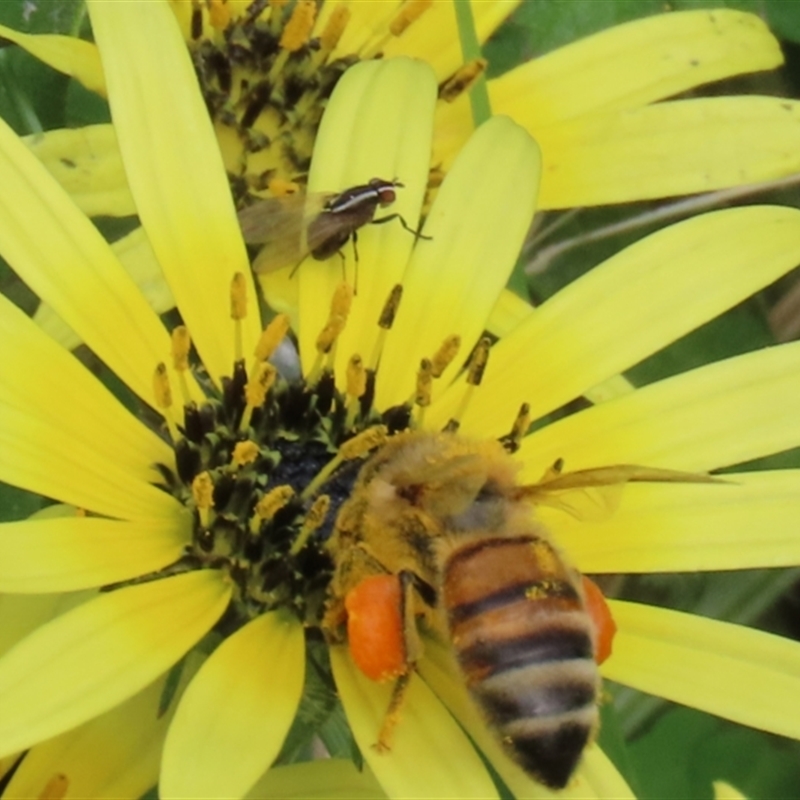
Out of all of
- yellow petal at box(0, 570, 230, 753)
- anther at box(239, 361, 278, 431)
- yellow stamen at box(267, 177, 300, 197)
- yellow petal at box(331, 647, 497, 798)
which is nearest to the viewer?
yellow petal at box(0, 570, 230, 753)

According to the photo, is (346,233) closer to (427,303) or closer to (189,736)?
(427,303)

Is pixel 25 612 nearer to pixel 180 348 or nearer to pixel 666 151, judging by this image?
pixel 180 348

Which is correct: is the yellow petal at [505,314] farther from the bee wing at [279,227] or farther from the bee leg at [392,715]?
the bee leg at [392,715]

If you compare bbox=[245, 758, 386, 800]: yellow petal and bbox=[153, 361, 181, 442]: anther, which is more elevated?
bbox=[153, 361, 181, 442]: anther

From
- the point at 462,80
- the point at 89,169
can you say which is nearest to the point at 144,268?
the point at 89,169

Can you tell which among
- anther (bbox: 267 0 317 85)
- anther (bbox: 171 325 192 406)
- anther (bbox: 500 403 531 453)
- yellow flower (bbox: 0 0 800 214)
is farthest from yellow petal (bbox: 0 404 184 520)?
anther (bbox: 267 0 317 85)

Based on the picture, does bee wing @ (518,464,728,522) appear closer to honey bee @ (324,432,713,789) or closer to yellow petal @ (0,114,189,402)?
honey bee @ (324,432,713,789)
